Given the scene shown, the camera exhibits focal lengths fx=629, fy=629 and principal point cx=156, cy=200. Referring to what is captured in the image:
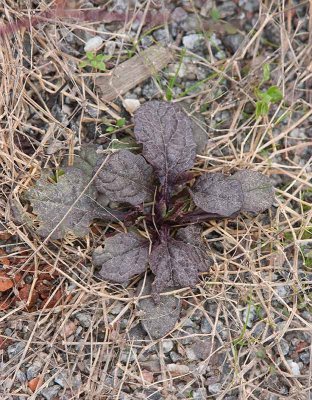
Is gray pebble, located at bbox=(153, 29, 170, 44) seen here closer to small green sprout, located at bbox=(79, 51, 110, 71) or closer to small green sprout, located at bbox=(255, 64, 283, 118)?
small green sprout, located at bbox=(79, 51, 110, 71)

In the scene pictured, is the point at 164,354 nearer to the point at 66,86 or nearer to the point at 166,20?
the point at 66,86

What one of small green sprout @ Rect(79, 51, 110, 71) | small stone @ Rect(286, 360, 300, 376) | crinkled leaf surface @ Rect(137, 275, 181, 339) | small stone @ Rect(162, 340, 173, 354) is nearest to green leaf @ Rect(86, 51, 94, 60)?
small green sprout @ Rect(79, 51, 110, 71)

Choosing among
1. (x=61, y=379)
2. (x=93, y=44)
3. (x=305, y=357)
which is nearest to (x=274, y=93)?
(x=93, y=44)

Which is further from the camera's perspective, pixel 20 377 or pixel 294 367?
pixel 294 367

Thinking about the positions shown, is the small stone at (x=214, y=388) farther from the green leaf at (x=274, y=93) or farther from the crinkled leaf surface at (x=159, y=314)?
the green leaf at (x=274, y=93)

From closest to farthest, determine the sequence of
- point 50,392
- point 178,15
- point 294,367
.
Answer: point 50,392 < point 294,367 < point 178,15

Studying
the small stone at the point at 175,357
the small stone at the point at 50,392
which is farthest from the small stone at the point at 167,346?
the small stone at the point at 50,392

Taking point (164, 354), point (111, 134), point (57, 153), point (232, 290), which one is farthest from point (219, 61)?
point (164, 354)

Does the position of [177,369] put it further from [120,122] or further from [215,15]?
[215,15]
